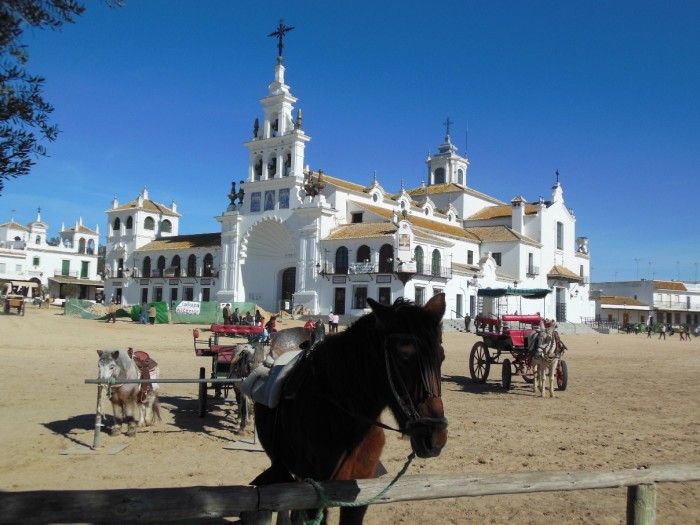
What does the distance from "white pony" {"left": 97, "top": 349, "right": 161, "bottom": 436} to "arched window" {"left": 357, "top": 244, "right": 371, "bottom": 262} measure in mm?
32993

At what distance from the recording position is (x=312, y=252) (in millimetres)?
44469

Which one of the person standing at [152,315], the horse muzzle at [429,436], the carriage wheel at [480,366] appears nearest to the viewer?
the horse muzzle at [429,436]

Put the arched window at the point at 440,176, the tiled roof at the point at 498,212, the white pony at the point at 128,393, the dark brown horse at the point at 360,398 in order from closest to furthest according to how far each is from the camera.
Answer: the dark brown horse at the point at 360,398 < the white pony at the point at 128,393 < the tiled roof at the point at 498,212 < the arched window at the point at 440,176

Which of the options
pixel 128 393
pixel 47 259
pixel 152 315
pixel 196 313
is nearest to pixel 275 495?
pixel 128 393

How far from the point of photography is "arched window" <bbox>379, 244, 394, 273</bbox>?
41.1m

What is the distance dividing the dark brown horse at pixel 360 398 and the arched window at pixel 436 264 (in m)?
39.0

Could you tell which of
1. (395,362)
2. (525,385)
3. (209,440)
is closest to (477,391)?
(525,385)

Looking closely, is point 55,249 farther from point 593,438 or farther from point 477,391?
point 593,438

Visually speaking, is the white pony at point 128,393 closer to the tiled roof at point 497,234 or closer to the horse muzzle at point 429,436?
the horse muzzle at point 429,436

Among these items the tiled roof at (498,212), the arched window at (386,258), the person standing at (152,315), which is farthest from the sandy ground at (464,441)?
the tiled roof at (498,212)

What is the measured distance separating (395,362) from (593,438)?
740 cm

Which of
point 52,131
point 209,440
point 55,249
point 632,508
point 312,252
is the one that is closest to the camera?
point 632,508

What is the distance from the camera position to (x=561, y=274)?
55.0 m

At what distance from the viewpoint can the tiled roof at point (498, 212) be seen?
57312 millimetres
